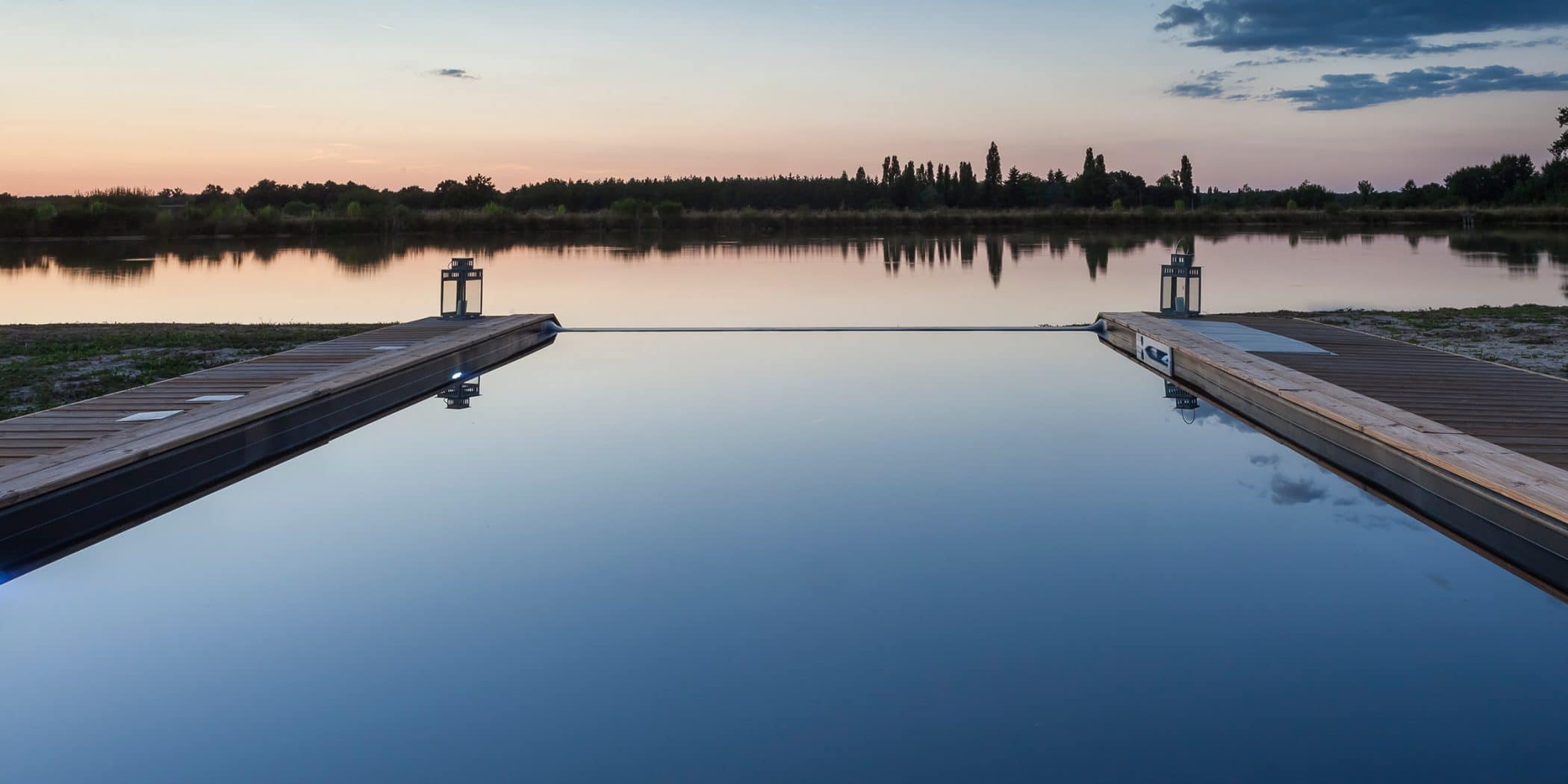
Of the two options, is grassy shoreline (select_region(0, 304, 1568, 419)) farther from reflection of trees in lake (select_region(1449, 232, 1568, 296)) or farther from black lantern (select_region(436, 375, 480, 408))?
reflection of trees in lake (select_region(1449, 232, 1568, 296))

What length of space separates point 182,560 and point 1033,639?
238 centimetres

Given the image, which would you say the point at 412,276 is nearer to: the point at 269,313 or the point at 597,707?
the point at 269,313

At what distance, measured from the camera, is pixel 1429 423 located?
12.8ft

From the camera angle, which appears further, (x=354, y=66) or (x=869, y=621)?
(x=354, y=66)

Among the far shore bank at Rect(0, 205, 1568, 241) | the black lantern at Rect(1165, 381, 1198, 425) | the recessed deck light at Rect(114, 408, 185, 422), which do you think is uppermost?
the far shore bank at Rect(0, 205, 1568, 241)

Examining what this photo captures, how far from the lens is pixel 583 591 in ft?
9.98

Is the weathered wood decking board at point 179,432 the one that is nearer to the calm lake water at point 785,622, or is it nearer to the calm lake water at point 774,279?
the calm lake water at point 785,622

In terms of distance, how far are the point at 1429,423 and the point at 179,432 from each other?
4241mm

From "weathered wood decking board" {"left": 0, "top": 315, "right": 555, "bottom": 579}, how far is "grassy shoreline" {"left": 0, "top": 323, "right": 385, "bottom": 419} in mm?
582

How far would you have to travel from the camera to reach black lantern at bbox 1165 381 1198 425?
539cm

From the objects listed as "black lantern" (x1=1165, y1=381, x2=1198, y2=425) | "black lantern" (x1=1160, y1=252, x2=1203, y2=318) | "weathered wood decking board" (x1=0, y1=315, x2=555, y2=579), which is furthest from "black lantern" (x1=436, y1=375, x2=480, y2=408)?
"black lantern" (x1=1160, y1=252, x2=1203, y2=318)

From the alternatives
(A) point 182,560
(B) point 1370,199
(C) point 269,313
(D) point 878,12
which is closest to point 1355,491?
(A) point 182,560

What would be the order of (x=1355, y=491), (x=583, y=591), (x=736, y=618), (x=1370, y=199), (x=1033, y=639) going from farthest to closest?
(x=1370, y=199) < (x=1355, y=491) < (x=583, y=591) < (x=736, y=618) < (x=1033, y=639)

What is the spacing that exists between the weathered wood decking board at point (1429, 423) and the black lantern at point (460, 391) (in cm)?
382
